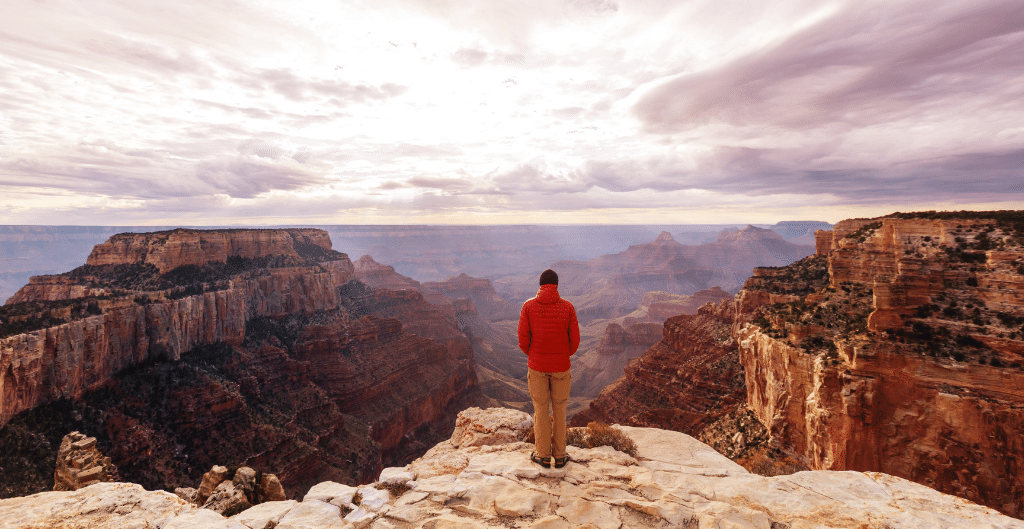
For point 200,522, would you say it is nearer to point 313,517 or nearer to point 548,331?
point 313,517

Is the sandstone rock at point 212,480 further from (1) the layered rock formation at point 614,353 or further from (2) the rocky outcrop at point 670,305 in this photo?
(2) the rocky outcrop at point 670,305

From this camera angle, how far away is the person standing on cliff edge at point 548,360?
7938 millimetres

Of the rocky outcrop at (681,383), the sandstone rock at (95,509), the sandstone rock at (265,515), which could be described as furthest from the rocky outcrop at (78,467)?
the rocky outcrop at (681,383)

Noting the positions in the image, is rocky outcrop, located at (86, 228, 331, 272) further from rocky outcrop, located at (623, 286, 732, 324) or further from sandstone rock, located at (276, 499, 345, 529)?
rocky outcrop, located at (623, 286, 732, 324)

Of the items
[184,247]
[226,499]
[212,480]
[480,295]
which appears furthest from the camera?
[480,295]

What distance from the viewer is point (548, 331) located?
795 centimetres

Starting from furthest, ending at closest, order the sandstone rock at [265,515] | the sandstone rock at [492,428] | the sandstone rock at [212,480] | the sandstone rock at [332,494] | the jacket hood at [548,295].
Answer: the sandstone rock at [212,480] → the sandstone rock at [492,428] → the jacket hood at [548,295] → the sandstone rock at [332,494] → the sandstone rock at [265,515]

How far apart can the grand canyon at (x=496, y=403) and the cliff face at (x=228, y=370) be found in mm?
205

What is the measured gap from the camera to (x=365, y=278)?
14238cm

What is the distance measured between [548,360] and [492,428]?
4.75m

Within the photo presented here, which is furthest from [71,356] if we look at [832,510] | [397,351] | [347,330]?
[832,510]

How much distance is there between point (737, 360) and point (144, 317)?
5616cm

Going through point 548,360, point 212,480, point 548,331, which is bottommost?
point 212,480

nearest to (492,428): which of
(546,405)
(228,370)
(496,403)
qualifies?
(546,405)
